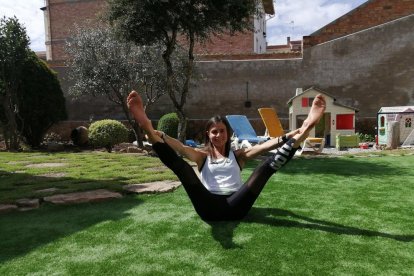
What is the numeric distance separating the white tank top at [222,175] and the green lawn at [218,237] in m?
0.32

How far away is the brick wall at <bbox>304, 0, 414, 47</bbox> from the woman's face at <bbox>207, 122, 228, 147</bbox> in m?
16.4

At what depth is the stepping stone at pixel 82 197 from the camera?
4.48 m

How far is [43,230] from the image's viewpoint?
344 cm

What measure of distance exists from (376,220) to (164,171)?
4.27 m

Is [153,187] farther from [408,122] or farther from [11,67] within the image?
[408,122]

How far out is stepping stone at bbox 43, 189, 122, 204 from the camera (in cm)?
448

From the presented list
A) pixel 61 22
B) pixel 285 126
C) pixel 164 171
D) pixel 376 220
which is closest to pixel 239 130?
pixel 164 171

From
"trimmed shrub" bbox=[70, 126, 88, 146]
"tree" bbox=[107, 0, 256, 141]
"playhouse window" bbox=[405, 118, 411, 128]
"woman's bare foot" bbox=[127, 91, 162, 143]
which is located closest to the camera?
"woman's bare foot" bbox=[127, 91, 162, 143]

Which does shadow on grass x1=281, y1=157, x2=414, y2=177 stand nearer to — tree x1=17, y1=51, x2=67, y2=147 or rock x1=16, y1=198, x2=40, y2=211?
rock x1=16, y1=198, x2=40, y2=211

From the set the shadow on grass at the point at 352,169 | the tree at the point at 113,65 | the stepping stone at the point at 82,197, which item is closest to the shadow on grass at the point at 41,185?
the stepping stone at the point at 82,197

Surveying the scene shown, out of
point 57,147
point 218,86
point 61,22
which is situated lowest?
point 57,147

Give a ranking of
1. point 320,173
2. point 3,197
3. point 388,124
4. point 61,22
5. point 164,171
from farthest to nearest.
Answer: point 61,22
point 388,124
point 164,171
point 320,173
point 3,197

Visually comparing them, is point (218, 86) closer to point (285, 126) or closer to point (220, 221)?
point (285, 126)

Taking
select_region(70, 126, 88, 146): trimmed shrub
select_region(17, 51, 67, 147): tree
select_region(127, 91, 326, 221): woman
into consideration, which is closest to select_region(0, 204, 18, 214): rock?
select_region(127, 91, 326, 221): woman
